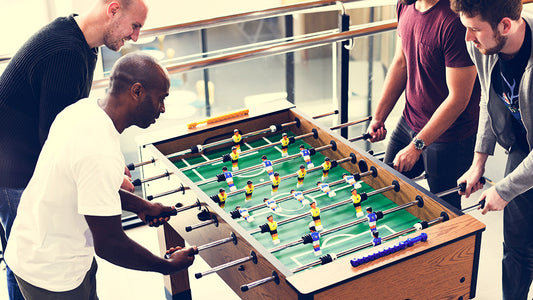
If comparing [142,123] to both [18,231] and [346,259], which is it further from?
[346,259]

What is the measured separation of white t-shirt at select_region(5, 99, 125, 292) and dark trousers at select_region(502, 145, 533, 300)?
1.62 metres

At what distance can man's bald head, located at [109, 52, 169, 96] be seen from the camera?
2.05 metres

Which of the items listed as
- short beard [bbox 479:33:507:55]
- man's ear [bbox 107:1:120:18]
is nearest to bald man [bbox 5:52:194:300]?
man's ear [bbox 107:1:120:18]

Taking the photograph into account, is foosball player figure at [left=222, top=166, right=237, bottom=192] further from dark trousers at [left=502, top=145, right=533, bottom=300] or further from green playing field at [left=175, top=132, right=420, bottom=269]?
Answer: dark trousers at [left=502, top=145, right=533, bottom=300]

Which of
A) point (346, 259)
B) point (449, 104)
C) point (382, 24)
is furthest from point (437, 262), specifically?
point (382, 24)

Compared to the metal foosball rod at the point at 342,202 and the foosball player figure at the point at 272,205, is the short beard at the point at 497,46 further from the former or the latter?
the foosball player figure at the point at 272,205

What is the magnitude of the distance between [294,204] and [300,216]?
188 mm

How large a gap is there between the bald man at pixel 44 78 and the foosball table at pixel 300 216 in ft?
1.57

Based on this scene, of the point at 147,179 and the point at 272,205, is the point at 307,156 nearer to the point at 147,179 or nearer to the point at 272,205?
the point at 272,205

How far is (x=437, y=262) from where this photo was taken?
2230mm

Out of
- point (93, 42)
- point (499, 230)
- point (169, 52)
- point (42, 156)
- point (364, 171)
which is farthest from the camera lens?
point (169, 52)

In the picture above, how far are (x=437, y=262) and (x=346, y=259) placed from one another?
317 mm

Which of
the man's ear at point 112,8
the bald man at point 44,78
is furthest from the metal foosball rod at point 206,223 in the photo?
the man's ear at point 112,8

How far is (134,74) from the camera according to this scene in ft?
6.73
